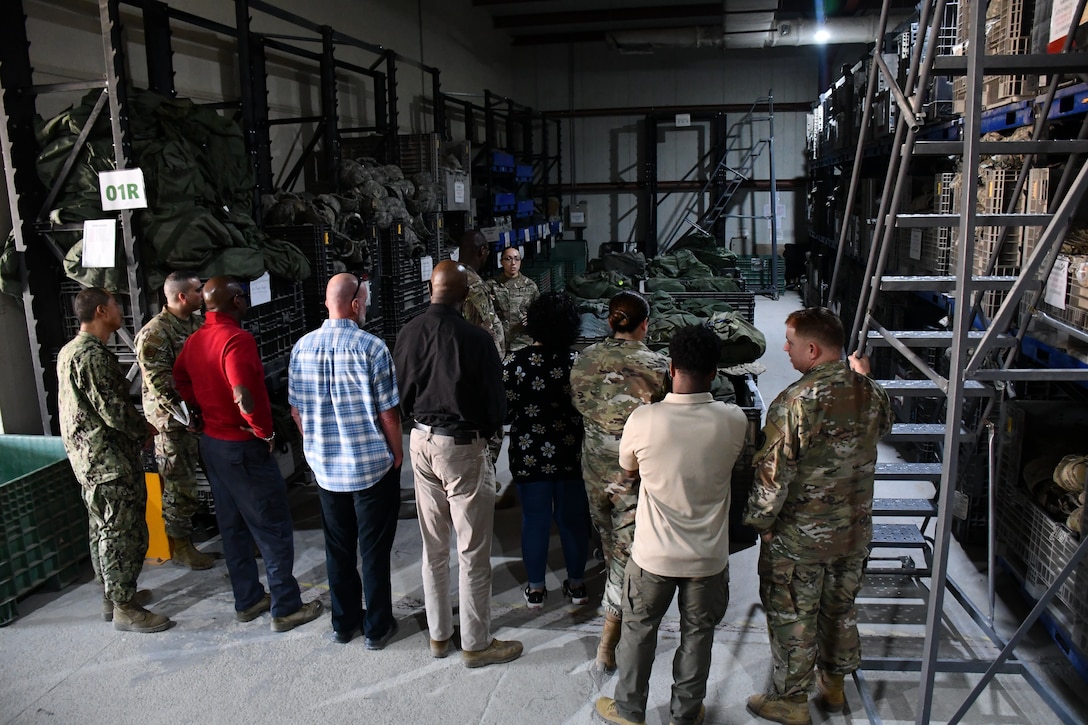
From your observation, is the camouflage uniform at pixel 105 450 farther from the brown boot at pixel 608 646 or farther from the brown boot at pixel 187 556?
the brown boot at pixel 608 646

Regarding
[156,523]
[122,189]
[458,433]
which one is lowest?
[156,523]

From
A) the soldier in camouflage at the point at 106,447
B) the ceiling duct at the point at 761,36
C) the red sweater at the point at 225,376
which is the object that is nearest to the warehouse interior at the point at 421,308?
the soldier in camouflage at the point at 106,447

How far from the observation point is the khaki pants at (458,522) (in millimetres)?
3314

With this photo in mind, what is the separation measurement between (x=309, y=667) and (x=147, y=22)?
475 cm

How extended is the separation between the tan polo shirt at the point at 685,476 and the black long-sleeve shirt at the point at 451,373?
0.82m

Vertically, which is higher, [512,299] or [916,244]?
[916,244]

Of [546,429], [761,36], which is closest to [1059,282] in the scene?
[546,429]

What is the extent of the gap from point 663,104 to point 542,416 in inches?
579

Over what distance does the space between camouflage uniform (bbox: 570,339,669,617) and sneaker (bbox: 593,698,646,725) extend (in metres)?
0.38

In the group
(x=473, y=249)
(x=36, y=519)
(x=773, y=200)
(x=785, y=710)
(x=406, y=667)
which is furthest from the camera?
(x=773, y=200)

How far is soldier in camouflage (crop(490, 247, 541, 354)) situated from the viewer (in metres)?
6.04

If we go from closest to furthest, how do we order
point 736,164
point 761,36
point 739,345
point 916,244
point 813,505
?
point 813,505 < point 739,345 < point 916,244 < point 761,36 < point 736,164

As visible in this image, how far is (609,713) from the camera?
3031 mm

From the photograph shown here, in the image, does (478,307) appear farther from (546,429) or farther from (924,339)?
(924,339)
